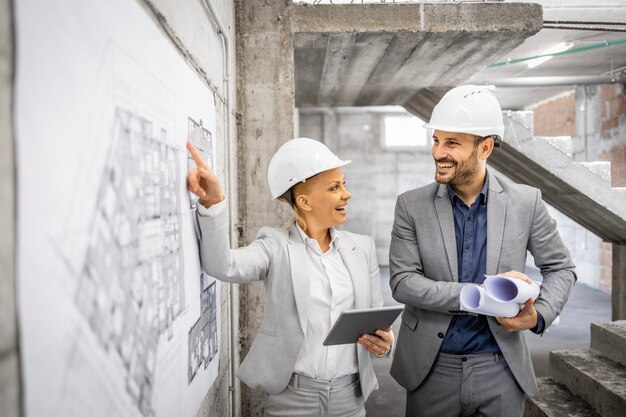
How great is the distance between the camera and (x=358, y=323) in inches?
67.8

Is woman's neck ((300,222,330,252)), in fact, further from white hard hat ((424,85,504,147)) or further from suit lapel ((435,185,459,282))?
white hard hat ((424,85,504,147))

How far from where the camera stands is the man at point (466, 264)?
217 cm

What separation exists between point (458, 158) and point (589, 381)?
8.68 ft

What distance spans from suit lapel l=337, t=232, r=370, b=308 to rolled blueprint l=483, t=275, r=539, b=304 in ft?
1.60

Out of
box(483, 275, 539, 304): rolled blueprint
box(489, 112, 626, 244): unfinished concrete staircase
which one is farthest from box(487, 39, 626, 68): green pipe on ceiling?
box(483, 275, 539, 304): rolled blueprint

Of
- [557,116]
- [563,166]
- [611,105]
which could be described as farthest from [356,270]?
[557,116]

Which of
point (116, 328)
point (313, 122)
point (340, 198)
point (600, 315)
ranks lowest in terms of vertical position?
point (600, 315)

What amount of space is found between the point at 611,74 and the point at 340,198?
8.75m

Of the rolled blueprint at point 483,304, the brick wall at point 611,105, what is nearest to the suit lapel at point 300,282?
the rolled blueprint at point 483,304

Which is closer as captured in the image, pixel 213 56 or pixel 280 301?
pixel 280 301

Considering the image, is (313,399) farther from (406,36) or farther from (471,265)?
(406,36)

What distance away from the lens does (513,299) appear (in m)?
1.90

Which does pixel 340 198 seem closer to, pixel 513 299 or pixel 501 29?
pixel 513 299

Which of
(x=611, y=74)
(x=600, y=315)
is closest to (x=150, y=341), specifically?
(x=600, y=315)
